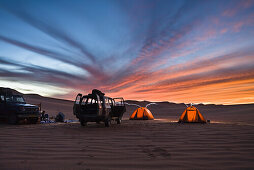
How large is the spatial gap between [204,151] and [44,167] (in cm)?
342

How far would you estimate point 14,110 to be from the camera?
1236 cm

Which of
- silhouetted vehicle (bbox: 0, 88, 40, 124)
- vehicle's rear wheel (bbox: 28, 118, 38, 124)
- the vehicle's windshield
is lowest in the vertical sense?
vehicle's rear wheel (bbox: 28, 118, 38, 124)

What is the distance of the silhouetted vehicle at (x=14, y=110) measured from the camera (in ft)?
40.3

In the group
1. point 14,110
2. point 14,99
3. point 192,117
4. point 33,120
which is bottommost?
point 33,120

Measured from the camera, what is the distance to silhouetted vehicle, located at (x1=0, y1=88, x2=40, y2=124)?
12273 millimetres

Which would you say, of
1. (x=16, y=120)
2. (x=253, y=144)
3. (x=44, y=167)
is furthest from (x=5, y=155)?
(x=16, y=120)

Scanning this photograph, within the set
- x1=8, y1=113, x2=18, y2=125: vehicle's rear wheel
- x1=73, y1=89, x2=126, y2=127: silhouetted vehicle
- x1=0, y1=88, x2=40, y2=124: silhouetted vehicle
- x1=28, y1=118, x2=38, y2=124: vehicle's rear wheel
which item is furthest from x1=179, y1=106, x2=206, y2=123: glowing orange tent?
x1=8, y1=113, x2=18, y2=125: vehicle's rear wheel

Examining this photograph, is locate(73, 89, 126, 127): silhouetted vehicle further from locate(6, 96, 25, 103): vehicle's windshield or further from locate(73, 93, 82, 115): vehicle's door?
locate(6, 96, 25, 103): vehicle's windshield

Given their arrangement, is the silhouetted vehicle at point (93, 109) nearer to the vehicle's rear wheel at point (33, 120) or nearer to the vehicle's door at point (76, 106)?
the vehicle's door at point (76, 106)

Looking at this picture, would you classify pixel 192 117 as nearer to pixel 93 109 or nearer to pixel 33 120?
pixel 93 109

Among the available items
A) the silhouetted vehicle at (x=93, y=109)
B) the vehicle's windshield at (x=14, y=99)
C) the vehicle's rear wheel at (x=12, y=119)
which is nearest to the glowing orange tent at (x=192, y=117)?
the silhouetted vehicle at (x=93, y=109)

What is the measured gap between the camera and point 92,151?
4.76 meters

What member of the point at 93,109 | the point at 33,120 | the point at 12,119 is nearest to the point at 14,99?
the point at 12,119

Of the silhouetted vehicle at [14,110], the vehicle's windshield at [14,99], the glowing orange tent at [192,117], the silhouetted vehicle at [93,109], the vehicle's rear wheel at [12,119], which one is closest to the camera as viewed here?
the silhouetted vehicle at [93,109]
